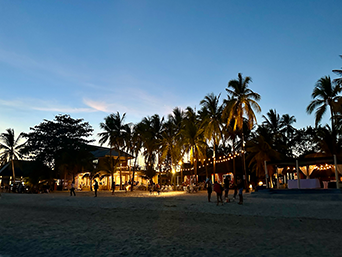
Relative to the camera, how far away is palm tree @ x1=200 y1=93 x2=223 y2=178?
1299 inches

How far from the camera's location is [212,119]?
111 ft

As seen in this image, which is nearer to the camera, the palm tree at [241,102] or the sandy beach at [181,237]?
the sandy beach at [181,237]

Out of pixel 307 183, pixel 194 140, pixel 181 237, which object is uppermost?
pixel 194 140

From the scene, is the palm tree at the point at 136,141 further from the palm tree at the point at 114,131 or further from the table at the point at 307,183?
the table at the point at 307,183

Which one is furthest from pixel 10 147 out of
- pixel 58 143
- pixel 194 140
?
pixel 194 140

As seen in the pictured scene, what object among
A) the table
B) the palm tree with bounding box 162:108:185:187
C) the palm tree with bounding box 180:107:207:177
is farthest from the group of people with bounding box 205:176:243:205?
the palm tree with bounding box 162:108:185:187

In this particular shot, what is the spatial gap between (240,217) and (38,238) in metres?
6.68

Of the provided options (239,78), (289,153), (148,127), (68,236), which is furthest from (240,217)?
(289,153)

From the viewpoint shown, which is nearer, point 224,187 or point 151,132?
point 224,187

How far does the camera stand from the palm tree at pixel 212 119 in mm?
33000

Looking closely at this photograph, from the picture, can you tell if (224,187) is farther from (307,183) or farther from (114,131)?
(114,131)

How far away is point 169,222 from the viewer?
31.1 ft

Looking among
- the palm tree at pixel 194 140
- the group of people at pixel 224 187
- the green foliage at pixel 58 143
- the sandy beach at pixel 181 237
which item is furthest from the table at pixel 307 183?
the green foliage at pixel 58 143

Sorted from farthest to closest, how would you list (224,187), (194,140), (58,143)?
(58,143) → (194,140) → (224,187)
